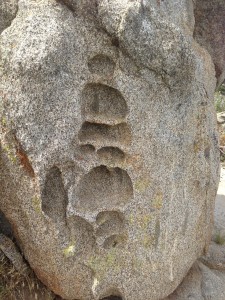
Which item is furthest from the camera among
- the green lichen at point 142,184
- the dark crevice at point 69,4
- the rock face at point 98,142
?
the green lichen at point 142,184

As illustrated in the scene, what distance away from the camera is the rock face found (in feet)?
7.89

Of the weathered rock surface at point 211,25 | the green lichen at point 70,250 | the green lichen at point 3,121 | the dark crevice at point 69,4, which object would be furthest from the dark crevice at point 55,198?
the weathered rock surface at point 211,25

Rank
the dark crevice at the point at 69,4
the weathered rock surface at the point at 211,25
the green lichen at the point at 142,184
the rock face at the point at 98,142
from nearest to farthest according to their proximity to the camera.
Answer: the rock face at the point at 98,142
the dark crevice at the point at 69,4
the green lichen at the point at 142,184
the weathered rock surface at the point at 211,25

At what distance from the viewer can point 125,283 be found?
8.92ft

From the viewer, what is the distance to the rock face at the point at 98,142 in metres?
2.40

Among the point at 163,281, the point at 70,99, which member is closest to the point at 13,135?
the point at 70,99

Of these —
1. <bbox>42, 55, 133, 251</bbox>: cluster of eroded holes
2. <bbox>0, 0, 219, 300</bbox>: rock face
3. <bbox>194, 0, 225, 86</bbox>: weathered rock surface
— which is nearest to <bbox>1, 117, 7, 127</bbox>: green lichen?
<bbox>0, 0, 219, 300</bbox>: rock face

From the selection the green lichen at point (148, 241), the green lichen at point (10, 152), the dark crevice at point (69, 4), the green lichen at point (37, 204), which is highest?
the dark crevice at point (69, 4)

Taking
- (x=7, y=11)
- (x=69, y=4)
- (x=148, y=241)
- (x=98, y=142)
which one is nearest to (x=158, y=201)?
(x=148, y=241)

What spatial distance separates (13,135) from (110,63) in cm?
65

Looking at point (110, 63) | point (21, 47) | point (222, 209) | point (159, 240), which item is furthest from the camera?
point (222, 209)

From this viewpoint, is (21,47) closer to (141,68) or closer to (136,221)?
(141,68)

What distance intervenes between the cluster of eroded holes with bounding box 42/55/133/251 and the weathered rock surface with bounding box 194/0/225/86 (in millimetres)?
1423

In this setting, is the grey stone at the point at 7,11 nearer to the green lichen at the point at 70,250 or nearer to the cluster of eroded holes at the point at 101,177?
the cluster of eroded holes at the point at 101,177
